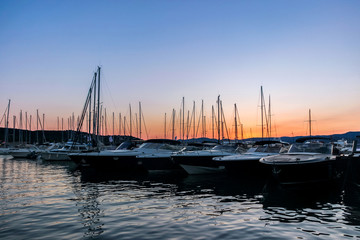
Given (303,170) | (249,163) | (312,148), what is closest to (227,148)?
Result: (249,163)

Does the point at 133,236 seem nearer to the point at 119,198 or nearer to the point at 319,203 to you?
the point at 119,198

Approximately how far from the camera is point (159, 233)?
7859 mm

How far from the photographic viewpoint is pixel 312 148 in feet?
56.0

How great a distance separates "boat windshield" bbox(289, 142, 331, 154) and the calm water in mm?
2746

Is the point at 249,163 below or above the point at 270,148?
below

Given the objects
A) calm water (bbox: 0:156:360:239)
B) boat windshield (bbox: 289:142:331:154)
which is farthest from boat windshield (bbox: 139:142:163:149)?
boat windshield (bbox: 289:142:331:154)

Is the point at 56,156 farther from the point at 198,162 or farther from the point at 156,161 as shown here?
the point at 198,162

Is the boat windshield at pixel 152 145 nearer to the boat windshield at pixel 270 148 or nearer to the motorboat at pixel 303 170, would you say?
the boat windshield at pixel 270 148

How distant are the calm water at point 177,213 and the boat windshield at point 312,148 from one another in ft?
9.01

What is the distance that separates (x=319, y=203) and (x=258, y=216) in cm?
347

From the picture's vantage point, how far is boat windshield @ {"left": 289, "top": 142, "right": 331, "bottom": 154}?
1678cm

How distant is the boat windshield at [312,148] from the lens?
16781mm

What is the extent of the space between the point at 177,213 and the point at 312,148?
10.5m

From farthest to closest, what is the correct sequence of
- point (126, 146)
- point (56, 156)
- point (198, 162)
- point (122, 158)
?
1. point (56, 156)
2. point (126, 146)
3. point (122, 158)
4. point (198, 162)
